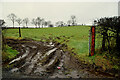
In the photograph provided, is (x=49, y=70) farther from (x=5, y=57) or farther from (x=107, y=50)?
(x=107, y=50)

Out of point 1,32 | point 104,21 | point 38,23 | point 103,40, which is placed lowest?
point 103,40

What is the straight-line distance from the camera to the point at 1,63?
730cm

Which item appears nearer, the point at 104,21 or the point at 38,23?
the point at 104,21

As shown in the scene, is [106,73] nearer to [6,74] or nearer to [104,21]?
[104,21]

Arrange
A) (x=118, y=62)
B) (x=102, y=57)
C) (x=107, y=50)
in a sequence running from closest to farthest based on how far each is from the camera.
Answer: (x=118, y=62) < (x=102, y=57) < (x=107, y=50)

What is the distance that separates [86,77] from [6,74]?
520 centimetres

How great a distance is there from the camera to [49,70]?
21.8 ft

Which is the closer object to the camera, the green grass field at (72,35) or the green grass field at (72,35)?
the green grass field at (72,35)

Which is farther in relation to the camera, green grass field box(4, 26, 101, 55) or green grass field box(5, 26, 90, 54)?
green grass field box(5, 26, 90, 54)

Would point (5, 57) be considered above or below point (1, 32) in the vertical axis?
below

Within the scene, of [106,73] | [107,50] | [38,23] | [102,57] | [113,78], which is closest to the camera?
[113,78]

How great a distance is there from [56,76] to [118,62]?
15.9ft

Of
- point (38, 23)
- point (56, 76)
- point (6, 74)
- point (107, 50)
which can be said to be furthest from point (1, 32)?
point (38, 23)

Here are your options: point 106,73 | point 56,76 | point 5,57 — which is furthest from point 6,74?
point 106,73
